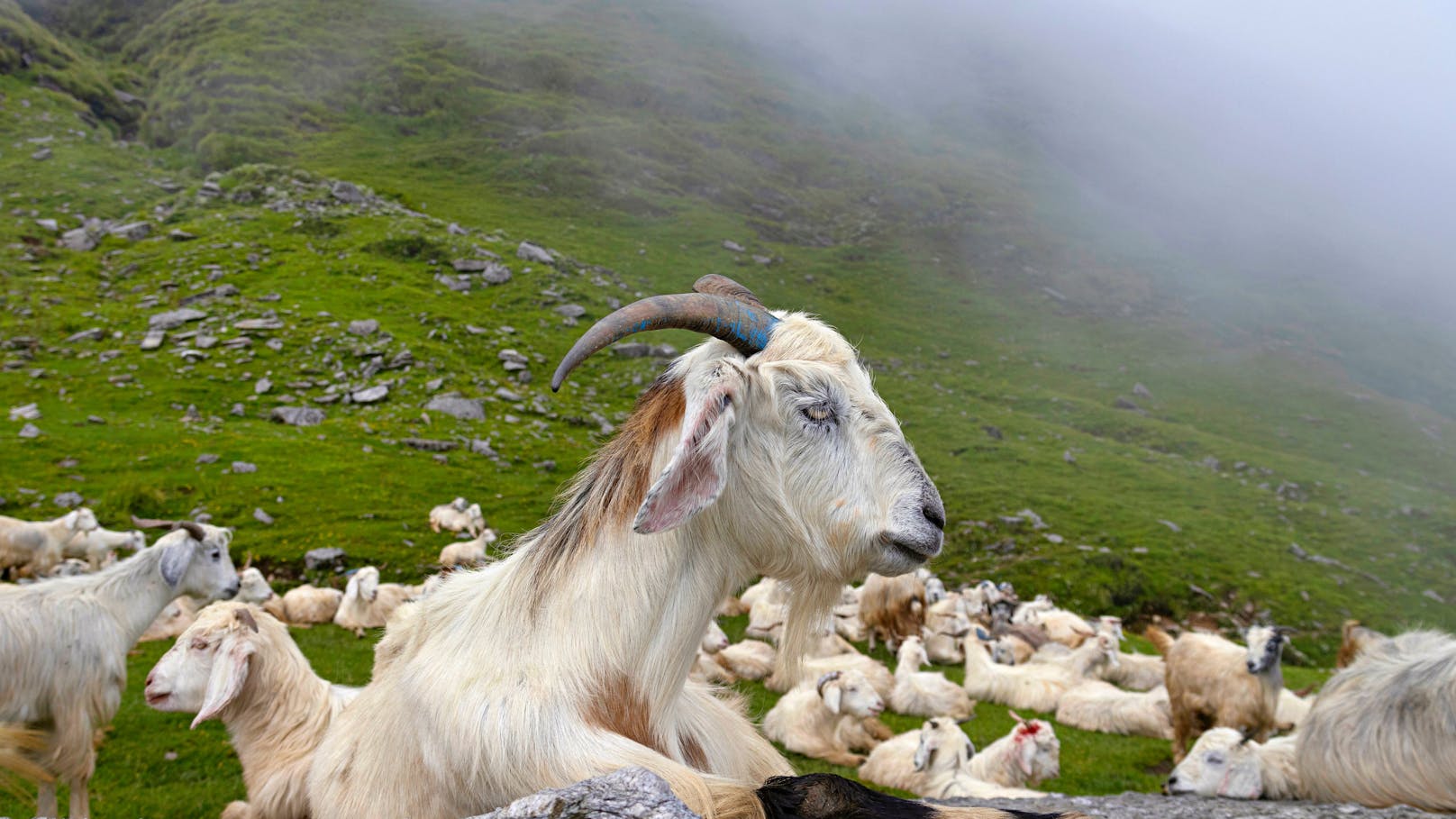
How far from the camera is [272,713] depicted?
22.2 feet

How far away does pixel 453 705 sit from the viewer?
309 centimetres

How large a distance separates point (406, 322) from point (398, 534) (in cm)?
2451

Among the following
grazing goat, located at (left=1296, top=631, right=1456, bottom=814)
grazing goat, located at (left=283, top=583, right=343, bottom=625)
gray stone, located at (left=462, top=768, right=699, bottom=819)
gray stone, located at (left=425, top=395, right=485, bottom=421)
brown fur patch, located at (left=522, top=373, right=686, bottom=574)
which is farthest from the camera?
gray stone, located at (left=425, top=395, right=485, bottom=421)

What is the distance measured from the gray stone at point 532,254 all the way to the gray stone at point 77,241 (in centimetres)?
2667

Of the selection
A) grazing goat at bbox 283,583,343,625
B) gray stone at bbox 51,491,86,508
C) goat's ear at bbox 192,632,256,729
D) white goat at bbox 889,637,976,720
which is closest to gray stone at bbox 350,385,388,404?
gray stone at bbox 51,491,86,508

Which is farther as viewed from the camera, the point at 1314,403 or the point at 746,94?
the point at 746,94

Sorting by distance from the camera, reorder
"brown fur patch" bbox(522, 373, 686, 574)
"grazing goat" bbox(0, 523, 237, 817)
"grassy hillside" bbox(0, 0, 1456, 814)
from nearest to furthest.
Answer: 1. "brown fur patch" bbox(522, 373, 686, 574)
2. "grazing goat" bbox(0, 523, 237, 817)
3. "grassy hillside" bbox(0, 0, 1456, 814)

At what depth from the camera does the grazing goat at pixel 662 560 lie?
9.64ft

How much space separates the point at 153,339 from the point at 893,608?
39025mm

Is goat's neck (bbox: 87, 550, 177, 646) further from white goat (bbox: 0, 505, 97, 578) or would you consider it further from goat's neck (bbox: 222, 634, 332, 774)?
white goat (bbox: 0, 505, 97, 578)

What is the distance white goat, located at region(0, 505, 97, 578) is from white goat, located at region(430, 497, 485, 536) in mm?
9608

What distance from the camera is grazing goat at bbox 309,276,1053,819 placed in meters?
2.94

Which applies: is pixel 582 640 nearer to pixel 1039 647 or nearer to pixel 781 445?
pixel 781 445

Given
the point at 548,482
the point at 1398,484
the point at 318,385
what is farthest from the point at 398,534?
the point at 1398,484
